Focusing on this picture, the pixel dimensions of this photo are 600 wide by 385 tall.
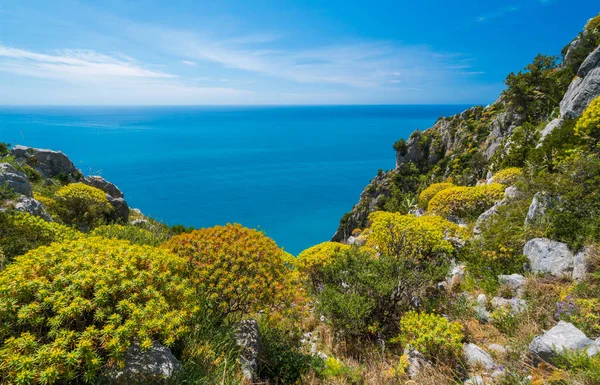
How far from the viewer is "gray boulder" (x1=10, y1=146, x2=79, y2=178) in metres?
22.9

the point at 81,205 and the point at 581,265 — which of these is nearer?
the point at 581,265

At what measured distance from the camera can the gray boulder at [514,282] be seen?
5.61 metres

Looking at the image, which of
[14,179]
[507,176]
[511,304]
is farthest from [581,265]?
[14,179]

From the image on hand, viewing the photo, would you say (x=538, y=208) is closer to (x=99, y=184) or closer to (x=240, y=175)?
(x=99, y=184)

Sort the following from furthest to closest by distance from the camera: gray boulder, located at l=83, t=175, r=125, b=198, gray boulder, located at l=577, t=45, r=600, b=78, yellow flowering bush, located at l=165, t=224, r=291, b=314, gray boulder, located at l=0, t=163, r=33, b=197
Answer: gray boulder, located at l=83, t=175, r=125, b=198
gray boulder, located at l=577, t=45, r=600, b=78
gray boulder, located at l=0, t=163, r=33, b=197
yellow flowering bush, located at l=165, t=224, r=291, b=314

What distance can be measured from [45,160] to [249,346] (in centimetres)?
2798

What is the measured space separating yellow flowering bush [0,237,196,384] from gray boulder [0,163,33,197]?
25.6 ft

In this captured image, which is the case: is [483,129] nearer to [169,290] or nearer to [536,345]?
[536,345]

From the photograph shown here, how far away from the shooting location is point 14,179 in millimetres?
9523

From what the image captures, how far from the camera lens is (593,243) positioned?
5.30 m

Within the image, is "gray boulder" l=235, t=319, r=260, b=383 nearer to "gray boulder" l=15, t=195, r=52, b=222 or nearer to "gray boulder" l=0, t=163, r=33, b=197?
"gray boulder" l=15, t=195, r=52, b=222

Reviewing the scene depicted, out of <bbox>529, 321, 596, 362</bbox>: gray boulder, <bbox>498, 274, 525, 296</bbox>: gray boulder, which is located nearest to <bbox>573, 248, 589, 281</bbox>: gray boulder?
<bbox>498, 274, 525, 296</bbox>: gray boulder

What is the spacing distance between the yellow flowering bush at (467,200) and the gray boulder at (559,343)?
8.69m

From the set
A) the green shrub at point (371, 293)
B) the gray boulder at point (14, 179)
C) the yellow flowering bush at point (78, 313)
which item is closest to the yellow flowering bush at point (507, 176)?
the green shrub at point (371, 293)
